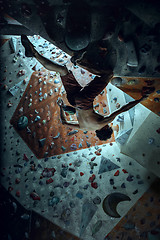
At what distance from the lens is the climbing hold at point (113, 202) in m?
2.04

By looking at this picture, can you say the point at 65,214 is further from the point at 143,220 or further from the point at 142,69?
the point at 142,69

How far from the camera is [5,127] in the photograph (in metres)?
2.70

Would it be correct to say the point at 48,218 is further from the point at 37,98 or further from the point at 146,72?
the point at 146,72

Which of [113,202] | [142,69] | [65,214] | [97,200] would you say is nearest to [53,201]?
[65,214]

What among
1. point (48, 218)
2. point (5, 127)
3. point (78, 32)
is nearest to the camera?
point (78, 32)

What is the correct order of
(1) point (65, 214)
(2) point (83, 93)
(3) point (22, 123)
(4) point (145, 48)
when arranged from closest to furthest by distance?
(4) point (145, 48) → (2) point (83, 93) → (1) point (65, 214) → (3) point (22, 123)

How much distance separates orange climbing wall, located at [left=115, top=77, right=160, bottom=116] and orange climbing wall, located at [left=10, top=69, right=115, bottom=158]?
0.86 meters

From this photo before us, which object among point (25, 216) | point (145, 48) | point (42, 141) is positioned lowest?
point (25, 216)

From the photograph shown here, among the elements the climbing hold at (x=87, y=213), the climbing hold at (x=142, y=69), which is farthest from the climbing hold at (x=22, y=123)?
the climbing hold at (x=142, y=69)

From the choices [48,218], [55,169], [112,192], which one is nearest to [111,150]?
[112,192]

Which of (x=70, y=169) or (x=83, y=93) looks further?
(x=70, y=169)

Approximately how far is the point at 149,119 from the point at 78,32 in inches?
44.5

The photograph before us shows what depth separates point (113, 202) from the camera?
6.88 feet

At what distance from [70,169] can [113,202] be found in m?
0.58
